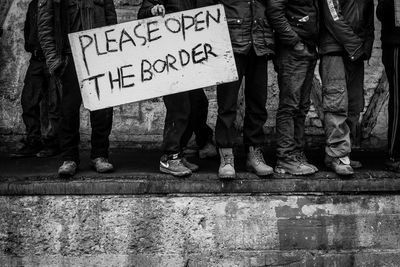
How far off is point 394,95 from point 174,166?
6.84 feet

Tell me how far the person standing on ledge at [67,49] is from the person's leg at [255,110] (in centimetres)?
123

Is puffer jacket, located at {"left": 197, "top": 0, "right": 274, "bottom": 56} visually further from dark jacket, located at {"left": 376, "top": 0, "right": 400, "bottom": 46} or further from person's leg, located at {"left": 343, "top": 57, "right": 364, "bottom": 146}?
dark jacket, located at {"left": 376, "top": 0, "right": 400, "bottom": 46}

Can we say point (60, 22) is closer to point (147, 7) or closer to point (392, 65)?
point (147, 7)

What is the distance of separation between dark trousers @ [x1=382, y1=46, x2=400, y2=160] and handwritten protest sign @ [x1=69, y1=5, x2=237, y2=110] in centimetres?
151

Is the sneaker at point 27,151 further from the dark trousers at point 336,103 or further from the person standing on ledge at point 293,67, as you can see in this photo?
the dark trousers at point 336,103

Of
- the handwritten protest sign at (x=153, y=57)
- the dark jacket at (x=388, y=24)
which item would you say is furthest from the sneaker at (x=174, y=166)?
the dark jacket at (x=388, y=24)

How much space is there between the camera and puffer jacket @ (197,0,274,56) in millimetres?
5523

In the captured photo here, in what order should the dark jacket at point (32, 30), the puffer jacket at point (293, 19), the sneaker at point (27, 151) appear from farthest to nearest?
the sneaker at point (27, 151), the dark jacket at point (32, 30), the puffer jacket at point (293, 19)

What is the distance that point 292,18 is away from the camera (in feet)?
18.7

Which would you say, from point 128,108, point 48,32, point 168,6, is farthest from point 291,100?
point 128,108

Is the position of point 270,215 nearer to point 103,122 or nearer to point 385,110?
point 103,122

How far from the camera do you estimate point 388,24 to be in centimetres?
599

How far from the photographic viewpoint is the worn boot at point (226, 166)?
555 centimetres

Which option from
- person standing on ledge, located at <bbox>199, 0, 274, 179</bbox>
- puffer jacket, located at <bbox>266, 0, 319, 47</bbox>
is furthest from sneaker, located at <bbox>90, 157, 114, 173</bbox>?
puffer jacket, located at <bbox>266, 0, 319, 47</bbox>
